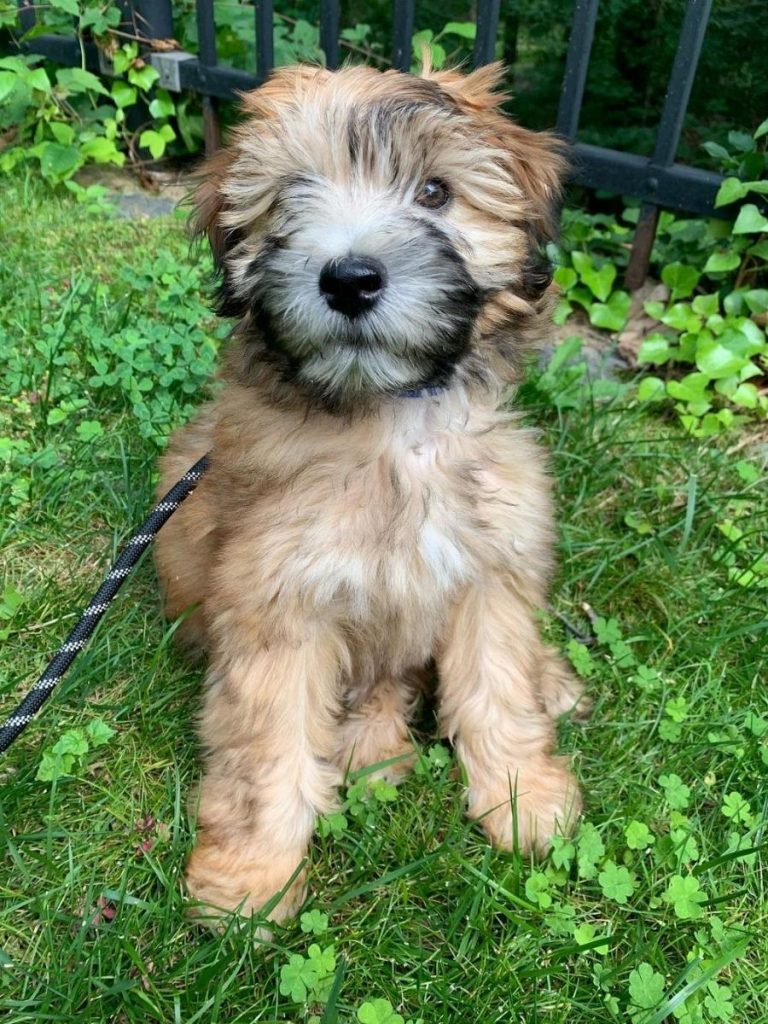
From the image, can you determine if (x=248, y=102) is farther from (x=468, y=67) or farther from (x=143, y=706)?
(x=468, y=67)

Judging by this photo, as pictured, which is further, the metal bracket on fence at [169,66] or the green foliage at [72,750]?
the metal bracket on fence at [169,66]

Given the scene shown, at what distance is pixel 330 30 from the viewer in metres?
3.94

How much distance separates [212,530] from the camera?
197 centimetres

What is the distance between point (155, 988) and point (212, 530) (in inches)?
32.6

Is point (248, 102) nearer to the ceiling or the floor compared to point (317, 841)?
nearer to the ceiling

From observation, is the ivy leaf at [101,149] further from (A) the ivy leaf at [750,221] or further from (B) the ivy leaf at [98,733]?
(B) the ivy leaf at [98,733]

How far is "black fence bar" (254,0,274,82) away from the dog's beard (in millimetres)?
2747

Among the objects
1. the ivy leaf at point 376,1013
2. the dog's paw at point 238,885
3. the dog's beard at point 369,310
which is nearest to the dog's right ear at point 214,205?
the dog's beard at point 369,310

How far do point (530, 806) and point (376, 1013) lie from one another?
21.5 inches

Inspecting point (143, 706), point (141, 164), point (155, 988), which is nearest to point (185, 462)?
point (143, 706)

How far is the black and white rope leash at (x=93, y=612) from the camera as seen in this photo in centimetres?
176

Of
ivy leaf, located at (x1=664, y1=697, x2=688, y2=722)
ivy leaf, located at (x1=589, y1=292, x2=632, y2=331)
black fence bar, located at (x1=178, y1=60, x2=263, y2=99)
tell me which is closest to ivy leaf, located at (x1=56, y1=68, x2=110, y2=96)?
black fence bar, located at (x1=178, y1=60, x2=263, y2=99)

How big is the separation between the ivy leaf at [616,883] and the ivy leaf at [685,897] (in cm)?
7

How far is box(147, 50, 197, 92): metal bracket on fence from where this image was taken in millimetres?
4430
